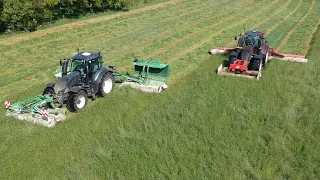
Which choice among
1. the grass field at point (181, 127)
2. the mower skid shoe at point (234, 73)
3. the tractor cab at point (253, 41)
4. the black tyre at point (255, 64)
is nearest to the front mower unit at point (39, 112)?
the grass field at point (181, 127)

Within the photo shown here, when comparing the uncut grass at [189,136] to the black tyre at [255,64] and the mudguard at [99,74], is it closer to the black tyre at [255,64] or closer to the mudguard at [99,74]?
the mudguard at [99,74]

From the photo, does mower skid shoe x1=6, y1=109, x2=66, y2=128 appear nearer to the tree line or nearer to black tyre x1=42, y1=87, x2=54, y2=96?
black tyre x1=42, y1=87, x2=54, y2=96

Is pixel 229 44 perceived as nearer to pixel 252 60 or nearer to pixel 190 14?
pixel 252 60

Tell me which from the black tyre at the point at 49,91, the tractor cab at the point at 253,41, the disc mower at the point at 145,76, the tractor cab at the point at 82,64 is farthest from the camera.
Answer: the tractor cab at the point at 253,41

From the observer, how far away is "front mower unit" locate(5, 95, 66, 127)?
964 centimetres

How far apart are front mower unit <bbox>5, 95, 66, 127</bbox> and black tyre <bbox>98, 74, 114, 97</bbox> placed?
5.83 feet

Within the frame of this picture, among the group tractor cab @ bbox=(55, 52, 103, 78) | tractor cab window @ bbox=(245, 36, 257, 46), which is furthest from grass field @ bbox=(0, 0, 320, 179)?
tractor cab window @ bbox=(245, 36, 257, 46)

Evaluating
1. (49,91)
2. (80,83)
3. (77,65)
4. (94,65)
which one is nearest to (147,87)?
(94,65)

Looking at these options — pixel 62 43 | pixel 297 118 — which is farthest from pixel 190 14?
pixel 297 118

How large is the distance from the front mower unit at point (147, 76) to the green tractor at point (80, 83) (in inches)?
29.7

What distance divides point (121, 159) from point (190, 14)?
2192cm

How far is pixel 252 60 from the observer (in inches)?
532

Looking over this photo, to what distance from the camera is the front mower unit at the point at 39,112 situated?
9642 millimetres

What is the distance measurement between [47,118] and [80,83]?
182cm
